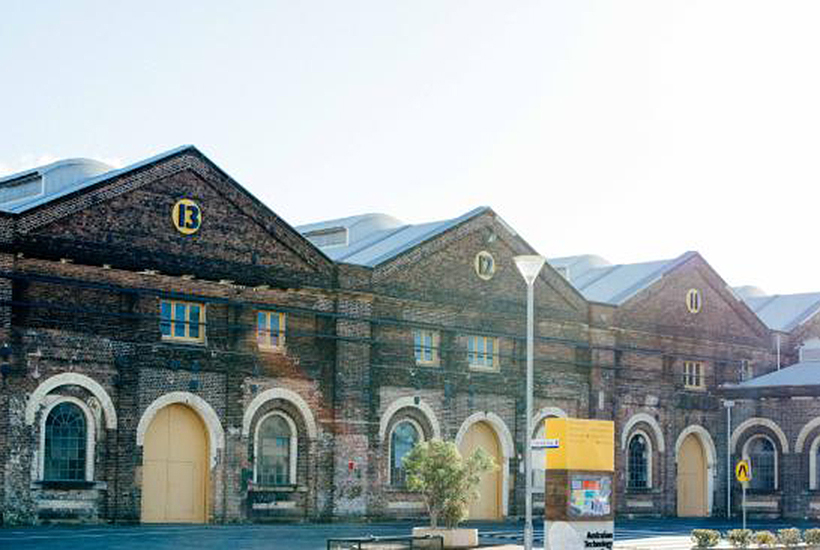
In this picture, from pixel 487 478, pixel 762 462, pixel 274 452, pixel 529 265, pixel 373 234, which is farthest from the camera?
pixel 762 462

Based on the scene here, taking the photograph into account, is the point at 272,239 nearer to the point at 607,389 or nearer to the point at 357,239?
the point at 357,239

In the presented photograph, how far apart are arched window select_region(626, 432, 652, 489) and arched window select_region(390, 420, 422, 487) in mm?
10070

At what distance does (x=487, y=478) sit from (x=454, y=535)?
13.2m

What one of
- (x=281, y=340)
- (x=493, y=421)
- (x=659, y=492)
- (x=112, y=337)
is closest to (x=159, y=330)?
(x=112, y=337)

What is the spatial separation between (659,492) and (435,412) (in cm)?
1130

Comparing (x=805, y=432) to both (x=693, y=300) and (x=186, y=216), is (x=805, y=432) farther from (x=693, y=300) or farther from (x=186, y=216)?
(x=186, y=216)

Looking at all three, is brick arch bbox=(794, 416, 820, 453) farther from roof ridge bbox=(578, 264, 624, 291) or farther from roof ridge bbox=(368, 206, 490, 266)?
roof ridge bbox=(368, 206, 490, 266)

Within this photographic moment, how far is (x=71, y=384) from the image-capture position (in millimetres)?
32188

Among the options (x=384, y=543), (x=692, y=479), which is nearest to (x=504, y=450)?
(x=692, y=479)

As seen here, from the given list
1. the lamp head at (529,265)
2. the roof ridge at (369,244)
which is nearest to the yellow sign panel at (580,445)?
the lamp head at (529,265)

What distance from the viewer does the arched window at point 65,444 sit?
104 feet

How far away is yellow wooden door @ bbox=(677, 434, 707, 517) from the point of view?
161 feet

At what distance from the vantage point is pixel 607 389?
45688 mm

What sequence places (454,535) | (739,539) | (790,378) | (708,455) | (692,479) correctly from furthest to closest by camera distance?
(708,455), (692,479), (790,378), (739,539), (454,535)
